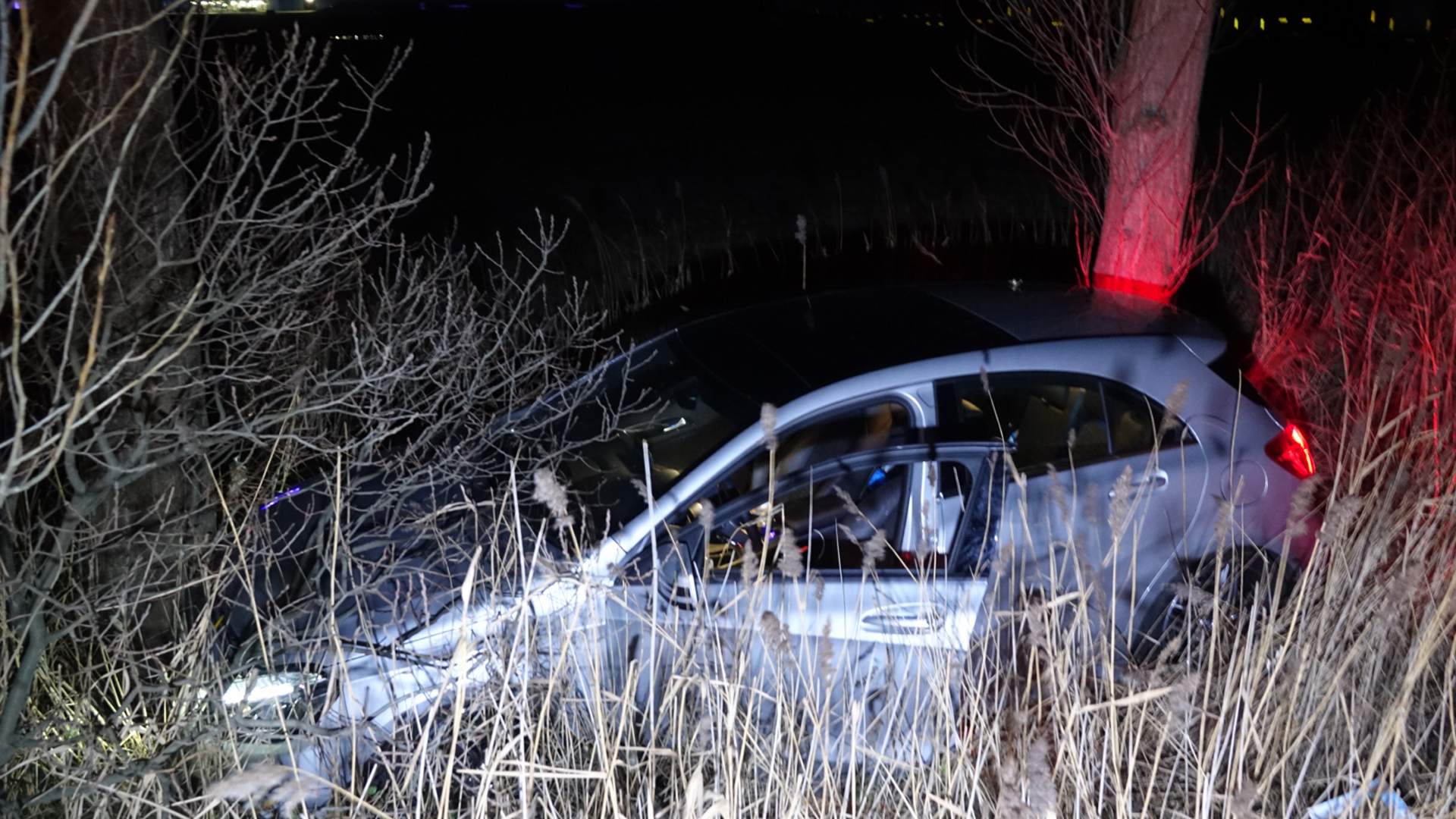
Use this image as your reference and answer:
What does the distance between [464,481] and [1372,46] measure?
101ft

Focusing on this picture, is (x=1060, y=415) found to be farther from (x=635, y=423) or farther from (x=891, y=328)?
(x=635, y=423)

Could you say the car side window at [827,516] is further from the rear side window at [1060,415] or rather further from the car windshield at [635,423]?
the rear side window at [1060,415]

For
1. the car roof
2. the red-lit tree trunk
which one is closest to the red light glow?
the red-lit tree trunk

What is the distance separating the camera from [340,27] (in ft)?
95.0

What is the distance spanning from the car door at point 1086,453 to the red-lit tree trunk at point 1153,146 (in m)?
2.30

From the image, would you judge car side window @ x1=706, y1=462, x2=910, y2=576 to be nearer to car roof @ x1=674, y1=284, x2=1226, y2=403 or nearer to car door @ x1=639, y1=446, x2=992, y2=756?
car door @ x1=639, y1=446, x2=992, y2=756

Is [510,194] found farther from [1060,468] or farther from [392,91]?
[1060,468]

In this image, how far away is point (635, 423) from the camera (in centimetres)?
414

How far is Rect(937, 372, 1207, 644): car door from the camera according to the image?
12.4 feet

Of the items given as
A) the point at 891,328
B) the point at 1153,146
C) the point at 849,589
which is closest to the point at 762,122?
the point at 1153,146

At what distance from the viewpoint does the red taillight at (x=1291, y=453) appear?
4148mm

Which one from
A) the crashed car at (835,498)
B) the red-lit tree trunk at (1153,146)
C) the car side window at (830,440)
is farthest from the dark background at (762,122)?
the car side window at (830,440)

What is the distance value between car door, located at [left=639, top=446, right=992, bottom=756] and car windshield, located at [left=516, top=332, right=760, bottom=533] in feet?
1.05

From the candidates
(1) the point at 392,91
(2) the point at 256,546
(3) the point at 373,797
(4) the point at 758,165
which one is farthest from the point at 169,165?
(1) the point at 392,91
